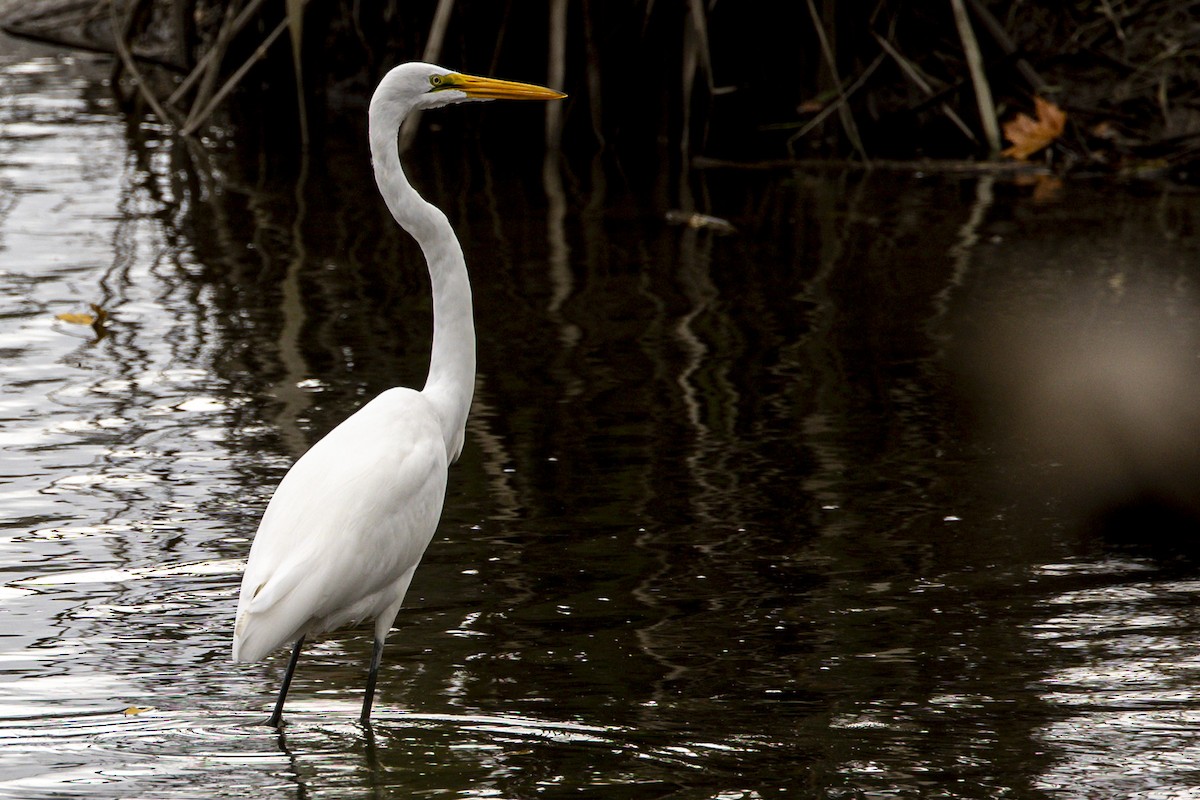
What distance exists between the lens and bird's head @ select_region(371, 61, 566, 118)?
175 inches

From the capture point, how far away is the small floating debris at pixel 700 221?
9.50 metres

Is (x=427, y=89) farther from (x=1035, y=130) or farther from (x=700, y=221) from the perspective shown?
(x=1035, y=130)

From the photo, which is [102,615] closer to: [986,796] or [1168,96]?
[986,796]

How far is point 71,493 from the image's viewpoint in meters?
5.38

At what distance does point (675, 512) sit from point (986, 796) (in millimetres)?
2013

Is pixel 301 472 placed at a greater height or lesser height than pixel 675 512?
greater

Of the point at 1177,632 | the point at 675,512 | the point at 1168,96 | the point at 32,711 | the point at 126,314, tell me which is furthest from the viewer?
the point at 1168,96

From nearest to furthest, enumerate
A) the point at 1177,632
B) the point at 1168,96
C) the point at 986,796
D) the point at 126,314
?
the point at 986,796
the point at 1177,632
the point at 126,314
the point at 1168,96

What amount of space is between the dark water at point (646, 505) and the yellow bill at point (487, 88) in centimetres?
138

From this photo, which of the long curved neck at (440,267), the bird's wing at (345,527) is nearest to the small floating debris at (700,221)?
the long curved neck at (440,267)

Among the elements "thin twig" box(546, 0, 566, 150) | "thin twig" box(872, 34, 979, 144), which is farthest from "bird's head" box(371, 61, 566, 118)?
"thin twig" box(872, 34, 979, 144)

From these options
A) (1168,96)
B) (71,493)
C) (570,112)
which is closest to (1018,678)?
(71,493)

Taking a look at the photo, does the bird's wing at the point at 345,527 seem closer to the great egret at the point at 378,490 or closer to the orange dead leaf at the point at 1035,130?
the great egret at the point at 378,490

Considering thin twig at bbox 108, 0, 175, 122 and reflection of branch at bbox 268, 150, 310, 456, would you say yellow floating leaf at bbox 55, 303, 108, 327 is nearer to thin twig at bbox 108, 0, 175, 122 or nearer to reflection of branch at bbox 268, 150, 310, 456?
reflection of branch at bbox 268, 150, 310, 456
